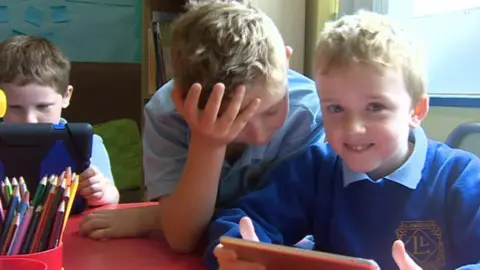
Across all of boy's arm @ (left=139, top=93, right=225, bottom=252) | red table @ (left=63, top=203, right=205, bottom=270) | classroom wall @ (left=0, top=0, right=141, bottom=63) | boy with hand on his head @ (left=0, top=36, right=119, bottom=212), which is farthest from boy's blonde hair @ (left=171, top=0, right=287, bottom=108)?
classroom wall @ (left=0, top=0, right=141, bottom=63)

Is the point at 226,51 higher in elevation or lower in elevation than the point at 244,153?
higher

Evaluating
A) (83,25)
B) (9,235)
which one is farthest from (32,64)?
(83,25)

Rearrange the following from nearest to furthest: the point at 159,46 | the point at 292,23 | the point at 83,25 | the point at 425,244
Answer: the point at 425,244 → the point at 292,23 → the point at 159,46 → the point at 83,25

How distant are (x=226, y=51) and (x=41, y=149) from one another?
348 mm

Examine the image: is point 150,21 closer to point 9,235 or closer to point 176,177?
point 176,177

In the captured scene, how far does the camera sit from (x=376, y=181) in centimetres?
78

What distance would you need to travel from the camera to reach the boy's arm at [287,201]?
0.79 m

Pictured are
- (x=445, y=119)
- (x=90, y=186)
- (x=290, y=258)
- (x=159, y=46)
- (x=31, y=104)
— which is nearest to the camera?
(x=290, y=258)

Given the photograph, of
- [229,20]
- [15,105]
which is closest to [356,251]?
[229,20]

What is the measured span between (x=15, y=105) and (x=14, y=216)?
2.27 ft

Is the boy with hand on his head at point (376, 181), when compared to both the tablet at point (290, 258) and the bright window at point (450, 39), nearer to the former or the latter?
the tablet at point (290, 258)

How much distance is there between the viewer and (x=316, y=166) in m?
0.85

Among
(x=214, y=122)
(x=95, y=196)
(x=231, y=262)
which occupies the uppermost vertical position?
(x=214, y=122)

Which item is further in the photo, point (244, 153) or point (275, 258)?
point (244, 153)
